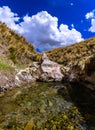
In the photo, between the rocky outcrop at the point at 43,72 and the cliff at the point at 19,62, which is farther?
the rocky outcrop at the point at 43,72

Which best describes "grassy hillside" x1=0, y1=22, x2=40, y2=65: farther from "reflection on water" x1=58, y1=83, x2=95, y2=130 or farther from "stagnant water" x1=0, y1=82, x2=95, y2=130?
"reflection on water" x1=58, y1=83, x2=95, y2=130

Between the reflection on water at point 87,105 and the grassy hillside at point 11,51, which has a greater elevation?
the grassy hillside at point 11,51

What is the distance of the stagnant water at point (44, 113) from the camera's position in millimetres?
13711

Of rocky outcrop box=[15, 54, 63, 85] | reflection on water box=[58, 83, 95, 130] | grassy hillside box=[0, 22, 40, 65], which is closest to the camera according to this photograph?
reflection on water box=[58, 83, 95, 130]

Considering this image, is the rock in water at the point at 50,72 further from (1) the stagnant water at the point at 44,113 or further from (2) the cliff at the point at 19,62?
(1) the stagnant water at the point at 44,113

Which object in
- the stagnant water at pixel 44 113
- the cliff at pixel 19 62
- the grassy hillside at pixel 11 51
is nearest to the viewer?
the stagnant water at pixel 44 113

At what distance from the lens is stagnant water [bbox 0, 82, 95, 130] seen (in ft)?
45.0

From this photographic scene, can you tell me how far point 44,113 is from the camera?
15906mm

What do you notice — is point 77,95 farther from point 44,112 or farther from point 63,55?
point 63,55

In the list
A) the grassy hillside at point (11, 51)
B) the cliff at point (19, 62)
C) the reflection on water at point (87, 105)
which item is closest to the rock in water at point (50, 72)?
the cliff at point (19, 62)

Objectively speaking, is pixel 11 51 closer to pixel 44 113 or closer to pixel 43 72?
pixel 43 72

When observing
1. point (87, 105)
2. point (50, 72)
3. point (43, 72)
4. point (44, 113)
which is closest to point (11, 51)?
point (43, 72)

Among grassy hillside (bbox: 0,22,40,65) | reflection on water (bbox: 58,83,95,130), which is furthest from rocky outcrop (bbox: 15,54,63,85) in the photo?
reflection on water (bbox: 58,83,95,130)

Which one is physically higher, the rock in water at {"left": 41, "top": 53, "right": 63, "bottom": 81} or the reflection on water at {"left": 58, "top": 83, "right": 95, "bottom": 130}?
the rock in water at {"left": 41, "top": 53, "right": 63, "bottom": 81}
